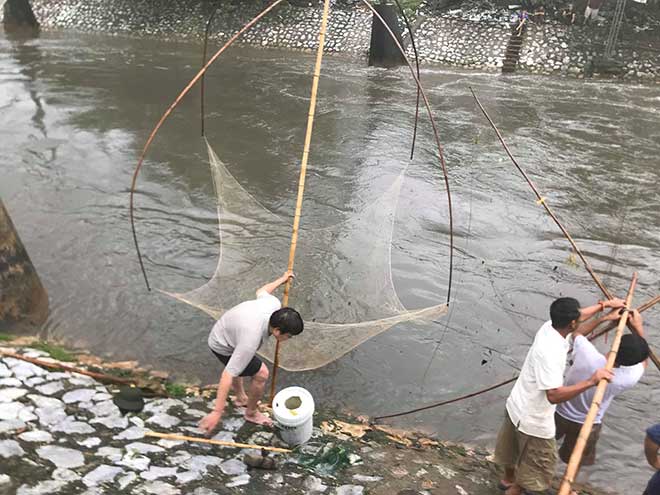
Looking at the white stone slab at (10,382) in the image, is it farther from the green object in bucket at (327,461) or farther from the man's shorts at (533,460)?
the man's shorts at (533,460)

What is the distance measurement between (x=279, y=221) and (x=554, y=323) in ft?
12.3

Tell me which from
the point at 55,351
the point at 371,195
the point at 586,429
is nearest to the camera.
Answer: the point at 586,429

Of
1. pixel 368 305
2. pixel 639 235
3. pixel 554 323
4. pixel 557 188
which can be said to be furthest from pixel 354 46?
pixel 554 323

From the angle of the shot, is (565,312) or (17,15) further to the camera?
(17,15)

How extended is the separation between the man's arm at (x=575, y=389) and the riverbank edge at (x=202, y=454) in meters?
0.90

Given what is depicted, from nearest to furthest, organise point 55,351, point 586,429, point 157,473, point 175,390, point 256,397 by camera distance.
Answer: point 586,429
point 157,473
point 256,397
point 175,390
point 55,351

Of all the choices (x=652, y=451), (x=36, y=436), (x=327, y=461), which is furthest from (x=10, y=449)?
(x=652, y=451)

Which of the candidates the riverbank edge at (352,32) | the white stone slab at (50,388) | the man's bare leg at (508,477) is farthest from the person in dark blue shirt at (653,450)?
the riverbank edge at (352,32)

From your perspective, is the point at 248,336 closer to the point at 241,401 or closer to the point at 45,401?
the point at 241,401

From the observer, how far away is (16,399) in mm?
2947

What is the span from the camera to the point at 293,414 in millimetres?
2879

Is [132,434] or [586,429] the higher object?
[586,429]

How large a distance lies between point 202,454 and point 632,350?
2.33 meters

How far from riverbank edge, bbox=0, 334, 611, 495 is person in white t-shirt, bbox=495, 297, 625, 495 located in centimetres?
40
